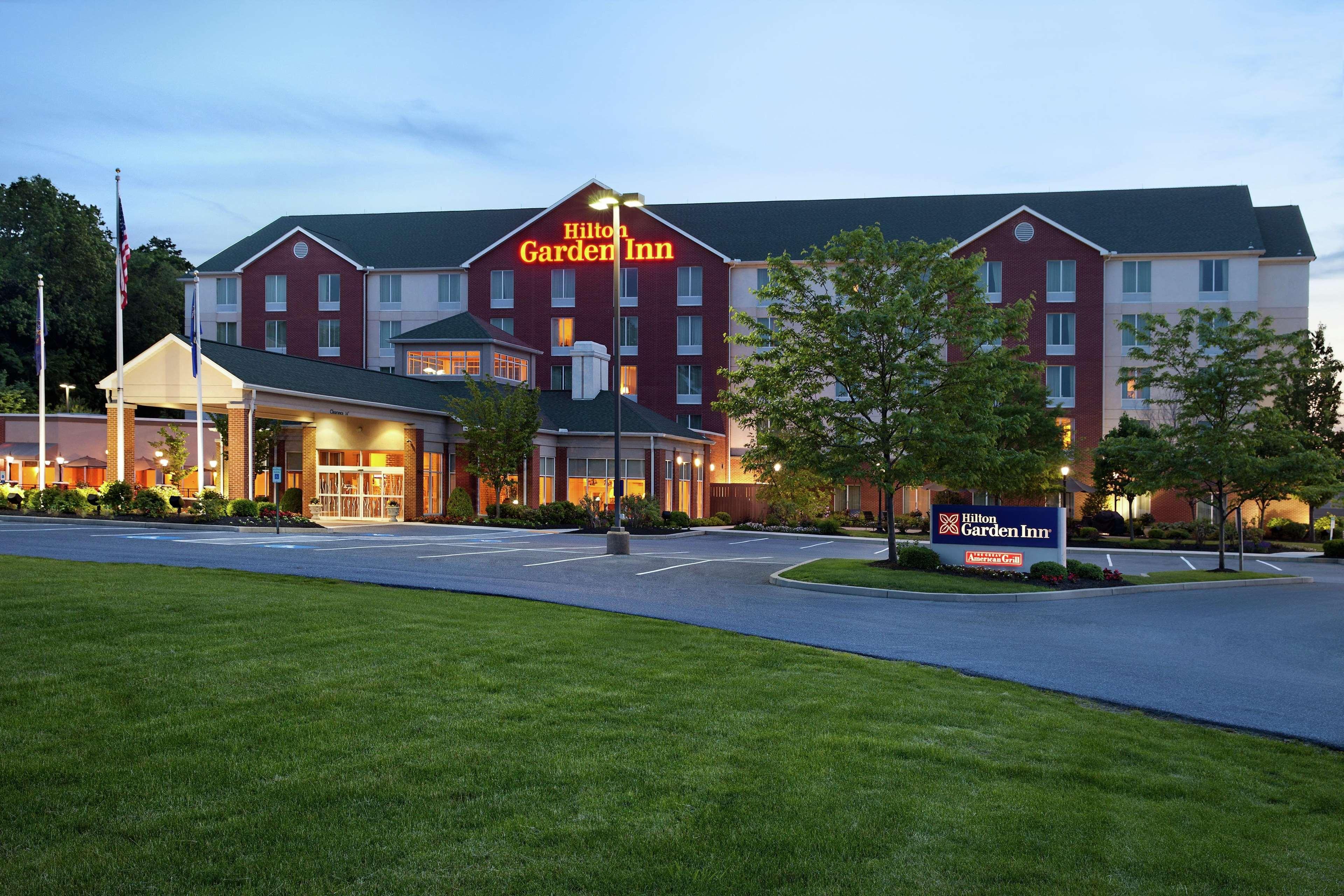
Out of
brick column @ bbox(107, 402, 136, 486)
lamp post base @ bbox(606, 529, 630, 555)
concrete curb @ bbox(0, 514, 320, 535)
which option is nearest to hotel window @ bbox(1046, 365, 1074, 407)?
lamp post base @ bbox(606, 529, 630, 555)

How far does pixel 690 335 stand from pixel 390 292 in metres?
18.4

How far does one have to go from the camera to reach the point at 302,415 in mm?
39938

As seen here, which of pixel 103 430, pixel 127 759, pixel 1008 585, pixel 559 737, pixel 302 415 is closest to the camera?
pixel 127 759

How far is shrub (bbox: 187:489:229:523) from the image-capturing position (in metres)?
32.1

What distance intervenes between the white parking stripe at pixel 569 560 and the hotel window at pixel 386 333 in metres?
39.1

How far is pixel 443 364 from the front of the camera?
1880 inches

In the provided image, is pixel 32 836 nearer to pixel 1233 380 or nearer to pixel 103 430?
pixel 1233 380

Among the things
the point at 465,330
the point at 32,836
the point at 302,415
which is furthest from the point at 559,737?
the point at 465,330

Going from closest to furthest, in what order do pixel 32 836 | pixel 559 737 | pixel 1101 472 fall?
pixel 32 836, pixel 559 737, pixel 1101 472

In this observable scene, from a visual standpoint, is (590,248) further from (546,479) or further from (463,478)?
(463,478)

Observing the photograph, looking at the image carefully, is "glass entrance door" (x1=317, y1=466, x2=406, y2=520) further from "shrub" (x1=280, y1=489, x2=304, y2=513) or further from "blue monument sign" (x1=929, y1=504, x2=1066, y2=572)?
"blue monument sign" (x1=929, y1=504, x2=1066, y2=572)

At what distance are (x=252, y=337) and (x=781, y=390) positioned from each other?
153 ft

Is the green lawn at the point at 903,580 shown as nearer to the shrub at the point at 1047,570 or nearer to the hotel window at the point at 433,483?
the shrub at the point at 1047,570

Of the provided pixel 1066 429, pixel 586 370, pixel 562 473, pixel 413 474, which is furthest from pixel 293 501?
pixel 1066 429
